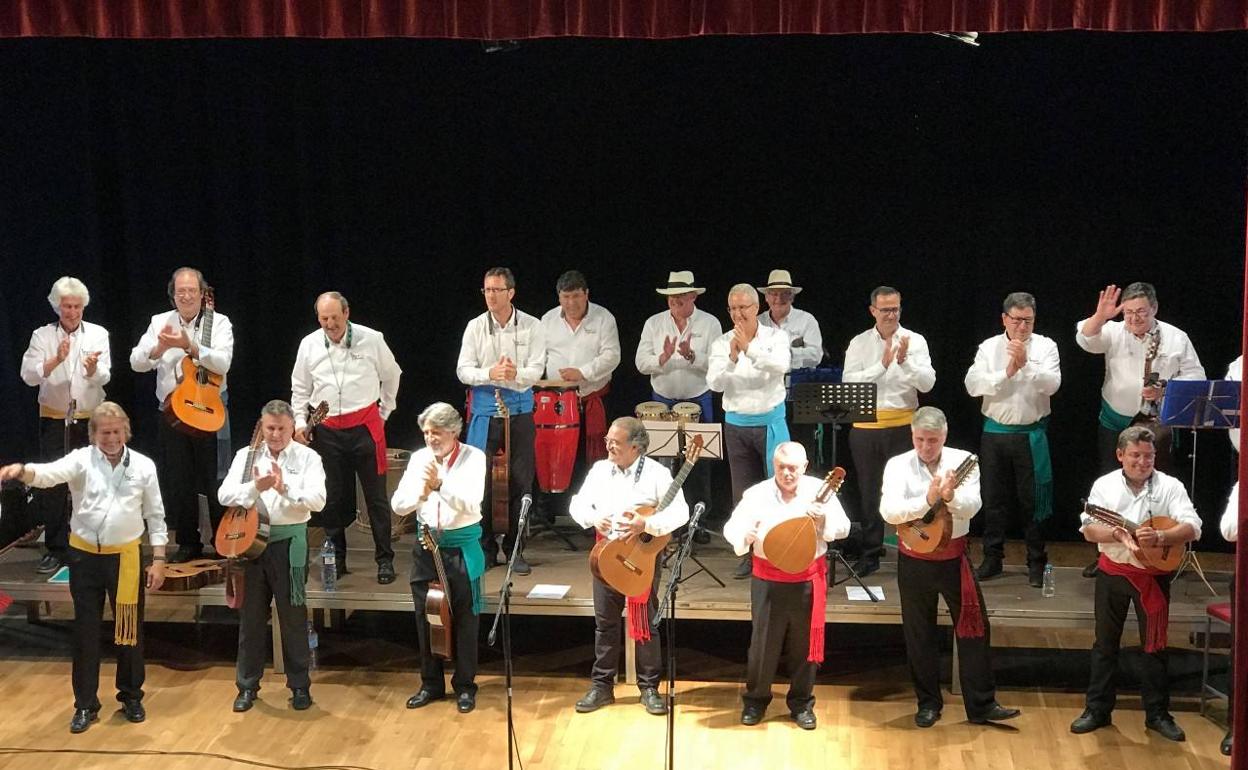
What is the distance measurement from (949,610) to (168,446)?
15.3 ft

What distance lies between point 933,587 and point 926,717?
69cm

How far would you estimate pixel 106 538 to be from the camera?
23.9 ft

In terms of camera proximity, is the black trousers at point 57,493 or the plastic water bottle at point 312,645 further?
the black trousers at point 57,493

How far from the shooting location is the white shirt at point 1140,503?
7.16 m

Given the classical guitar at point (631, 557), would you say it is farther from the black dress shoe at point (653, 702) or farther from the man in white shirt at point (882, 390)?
the man in white shirt at point (882, 390)

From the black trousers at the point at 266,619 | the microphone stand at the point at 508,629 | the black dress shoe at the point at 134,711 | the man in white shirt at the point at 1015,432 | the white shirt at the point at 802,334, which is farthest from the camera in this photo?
the white shirt at the point at 802,334

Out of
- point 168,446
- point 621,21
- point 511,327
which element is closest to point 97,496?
point 168,446

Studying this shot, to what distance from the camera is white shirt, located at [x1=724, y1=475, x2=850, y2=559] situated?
727 centimetres

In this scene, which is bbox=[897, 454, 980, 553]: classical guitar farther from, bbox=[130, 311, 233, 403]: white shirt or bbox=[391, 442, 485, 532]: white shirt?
bbox=[130, 311, 233, 403]: white shirt

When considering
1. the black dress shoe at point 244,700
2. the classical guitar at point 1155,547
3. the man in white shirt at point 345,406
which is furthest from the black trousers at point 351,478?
the classical guitar at point 1155,547

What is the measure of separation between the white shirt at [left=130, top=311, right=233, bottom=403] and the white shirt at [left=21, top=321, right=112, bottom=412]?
→ 265 mm

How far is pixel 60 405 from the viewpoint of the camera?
876 centimetres

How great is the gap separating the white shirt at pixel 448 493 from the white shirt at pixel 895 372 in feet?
7.75

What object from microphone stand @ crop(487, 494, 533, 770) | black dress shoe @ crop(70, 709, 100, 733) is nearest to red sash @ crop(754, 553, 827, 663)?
microphone stand @ crop(487, 494, 533, 770)
